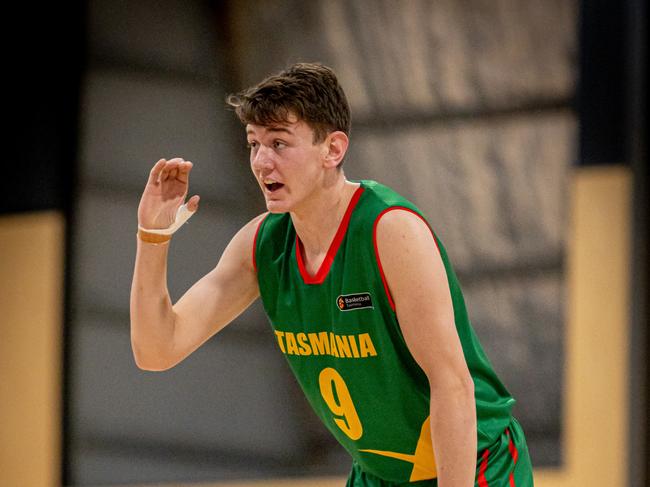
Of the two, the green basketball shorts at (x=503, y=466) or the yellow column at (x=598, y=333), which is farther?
the yellow column at (x=598, y=333)

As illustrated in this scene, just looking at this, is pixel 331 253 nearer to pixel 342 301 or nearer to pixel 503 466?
pixel 342 301

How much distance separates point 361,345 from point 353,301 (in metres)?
0.09

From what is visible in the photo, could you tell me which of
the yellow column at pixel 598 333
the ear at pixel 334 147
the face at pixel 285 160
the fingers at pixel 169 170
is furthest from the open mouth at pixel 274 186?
the yellow column at pixel 598 333

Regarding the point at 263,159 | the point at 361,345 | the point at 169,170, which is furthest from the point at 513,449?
the point at 169,170

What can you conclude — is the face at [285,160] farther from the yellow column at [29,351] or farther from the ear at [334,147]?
the yellow column at [29,351]

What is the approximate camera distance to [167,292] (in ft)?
7.19

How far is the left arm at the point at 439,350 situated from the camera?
1.94m

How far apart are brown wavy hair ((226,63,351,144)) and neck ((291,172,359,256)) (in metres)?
0.12

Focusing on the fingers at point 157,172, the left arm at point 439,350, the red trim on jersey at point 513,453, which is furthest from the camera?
the red trim on jersey at point 513,453

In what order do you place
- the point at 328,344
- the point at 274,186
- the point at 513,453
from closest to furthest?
the point at 274,186
the point at 328,344
the point at 513,453

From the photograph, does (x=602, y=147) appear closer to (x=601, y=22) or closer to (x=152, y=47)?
(x=601, y=22)

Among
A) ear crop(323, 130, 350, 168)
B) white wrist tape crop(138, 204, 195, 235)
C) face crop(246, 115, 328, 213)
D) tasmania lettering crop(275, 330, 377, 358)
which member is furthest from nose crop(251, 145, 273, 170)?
tasmania lettering crop(275, 330, 377, 358)

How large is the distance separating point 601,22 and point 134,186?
2368 mm

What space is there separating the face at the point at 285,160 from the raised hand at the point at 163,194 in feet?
0.64
